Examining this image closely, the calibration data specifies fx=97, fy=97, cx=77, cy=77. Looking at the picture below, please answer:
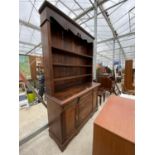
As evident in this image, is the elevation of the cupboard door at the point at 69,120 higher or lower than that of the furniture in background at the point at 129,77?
lower

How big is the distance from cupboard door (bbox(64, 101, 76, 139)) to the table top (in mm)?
696

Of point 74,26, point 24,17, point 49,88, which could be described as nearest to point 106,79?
point 74,26

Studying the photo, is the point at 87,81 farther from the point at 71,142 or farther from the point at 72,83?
the point at 71,142

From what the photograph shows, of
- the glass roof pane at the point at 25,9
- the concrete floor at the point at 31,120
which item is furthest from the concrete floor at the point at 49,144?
the glass roof pane at the point at 25,9

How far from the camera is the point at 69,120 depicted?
1.69 m

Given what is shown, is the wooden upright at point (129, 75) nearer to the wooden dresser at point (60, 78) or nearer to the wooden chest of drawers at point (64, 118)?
the wooden dresser at point (60, 78)

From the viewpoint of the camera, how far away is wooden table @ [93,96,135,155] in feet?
2.41

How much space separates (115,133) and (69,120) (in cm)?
106

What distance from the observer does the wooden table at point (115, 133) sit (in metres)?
0.73

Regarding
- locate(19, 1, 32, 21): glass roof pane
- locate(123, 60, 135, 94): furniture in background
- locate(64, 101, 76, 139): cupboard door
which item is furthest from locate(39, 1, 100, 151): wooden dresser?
locate(19, 1, 32, 21): glass roof pane

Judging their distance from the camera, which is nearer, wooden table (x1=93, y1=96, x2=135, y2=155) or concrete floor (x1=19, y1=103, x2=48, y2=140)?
wooden table (x1=93, y1=96, x2=135, y2=155)

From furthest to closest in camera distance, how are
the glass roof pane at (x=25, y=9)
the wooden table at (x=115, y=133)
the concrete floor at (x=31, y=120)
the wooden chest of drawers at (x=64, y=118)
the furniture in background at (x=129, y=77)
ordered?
1. the glass roof pane at (x=25, y=9)
2. the furniture in background at (x=129, y=77)
3. the concrete floor at (x=31, y=120)
4. the wooden chest of drawers at (x=64, y=118)
5. the wooden table at (x=115, y=133)

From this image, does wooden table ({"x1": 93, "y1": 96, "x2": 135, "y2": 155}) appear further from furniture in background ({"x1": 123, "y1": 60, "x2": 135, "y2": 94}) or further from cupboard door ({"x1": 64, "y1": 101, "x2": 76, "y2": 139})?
furniture in background ({"x1": 123, "y1": 60, "x2": 135, "y2": 94})
